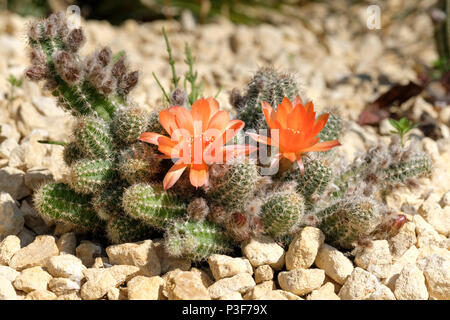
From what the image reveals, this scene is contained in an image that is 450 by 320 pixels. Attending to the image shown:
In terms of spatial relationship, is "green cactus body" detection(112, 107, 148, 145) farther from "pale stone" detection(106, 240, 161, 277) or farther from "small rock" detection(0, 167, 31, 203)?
"small rock" detection(0, 167, 31, 203)

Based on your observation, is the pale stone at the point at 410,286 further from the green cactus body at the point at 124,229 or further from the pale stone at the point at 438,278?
the green cactus body at the point at 124,229

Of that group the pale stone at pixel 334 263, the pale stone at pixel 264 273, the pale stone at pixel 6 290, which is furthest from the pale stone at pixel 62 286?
the pale stone at pixel 334 263

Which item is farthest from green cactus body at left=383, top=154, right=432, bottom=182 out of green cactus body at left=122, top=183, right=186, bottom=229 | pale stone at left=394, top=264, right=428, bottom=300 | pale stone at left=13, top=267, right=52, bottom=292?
pale stone at left=13, top=267, right=52, bottom=292

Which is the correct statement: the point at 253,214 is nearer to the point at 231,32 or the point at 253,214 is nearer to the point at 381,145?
the point at 381,145
